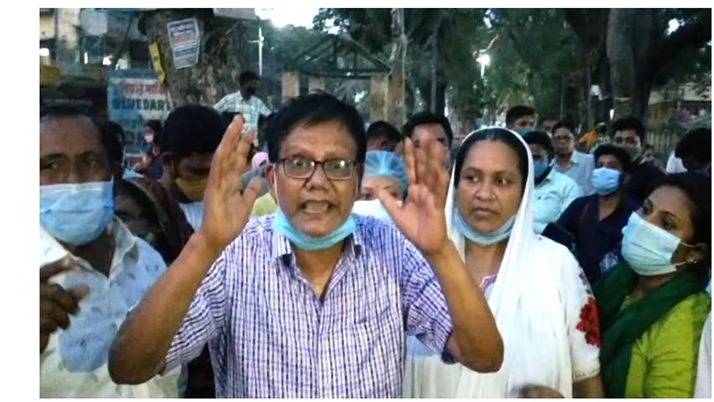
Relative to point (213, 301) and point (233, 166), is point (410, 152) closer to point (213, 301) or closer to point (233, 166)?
point (233, 166)

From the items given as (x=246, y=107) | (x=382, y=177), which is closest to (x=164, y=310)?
(x=246, y=107)

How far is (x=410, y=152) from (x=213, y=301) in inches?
18.5

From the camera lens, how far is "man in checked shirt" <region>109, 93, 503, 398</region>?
4.26ft

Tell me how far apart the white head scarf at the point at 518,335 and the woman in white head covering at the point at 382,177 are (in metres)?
0.25

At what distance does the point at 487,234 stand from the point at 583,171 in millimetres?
553

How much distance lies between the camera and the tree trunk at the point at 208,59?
198 centimetres

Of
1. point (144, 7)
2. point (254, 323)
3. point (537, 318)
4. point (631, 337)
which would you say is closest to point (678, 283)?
point (631, 337)

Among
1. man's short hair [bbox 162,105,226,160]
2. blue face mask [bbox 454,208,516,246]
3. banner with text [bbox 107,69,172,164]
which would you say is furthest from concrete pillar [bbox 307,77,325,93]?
blue face mask [bbox 454,208,516,246]

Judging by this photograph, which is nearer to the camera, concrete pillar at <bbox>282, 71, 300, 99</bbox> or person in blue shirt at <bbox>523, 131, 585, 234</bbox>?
concrete pillar at <bbox>282, 71, 300, 99</bbox>

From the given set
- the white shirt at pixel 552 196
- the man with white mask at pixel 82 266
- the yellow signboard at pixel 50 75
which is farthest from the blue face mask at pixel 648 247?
the yellow signboard at pixel 50 75

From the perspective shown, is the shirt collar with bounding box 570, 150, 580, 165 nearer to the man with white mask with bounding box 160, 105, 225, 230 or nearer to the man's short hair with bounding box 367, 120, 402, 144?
the man's short hair with bounding box 367, 120, 402, 144

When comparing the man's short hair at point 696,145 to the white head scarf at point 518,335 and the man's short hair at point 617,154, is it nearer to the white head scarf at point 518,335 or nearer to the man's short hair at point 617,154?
the man's short hair at point 617,154

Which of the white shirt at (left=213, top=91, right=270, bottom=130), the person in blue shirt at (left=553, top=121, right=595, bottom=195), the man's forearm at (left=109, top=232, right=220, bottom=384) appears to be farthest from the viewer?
the person in blue shirt at (left=553, top=121, right=595, bottom=195)

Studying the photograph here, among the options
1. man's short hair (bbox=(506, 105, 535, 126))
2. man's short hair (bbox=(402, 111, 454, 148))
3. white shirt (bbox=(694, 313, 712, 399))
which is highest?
man's short hair (bbox=(506, 105, 535, 126))
